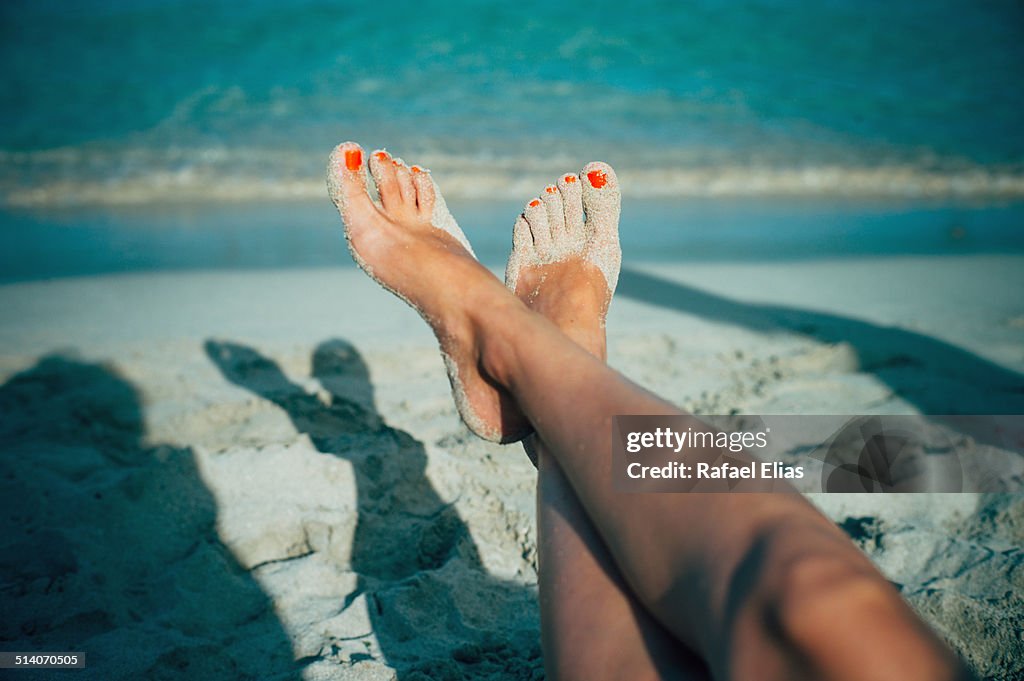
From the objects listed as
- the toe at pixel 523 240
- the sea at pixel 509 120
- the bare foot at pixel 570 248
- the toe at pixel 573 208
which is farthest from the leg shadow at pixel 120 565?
the sea at pixel 509 120

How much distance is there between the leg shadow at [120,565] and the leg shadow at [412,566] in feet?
0.70

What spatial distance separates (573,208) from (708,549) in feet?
4.68

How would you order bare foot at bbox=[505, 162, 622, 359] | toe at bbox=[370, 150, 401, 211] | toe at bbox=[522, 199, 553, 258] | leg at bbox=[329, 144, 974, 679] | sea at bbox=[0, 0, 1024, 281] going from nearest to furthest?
leg at bbox=[329, 144, 974, 679] → bare foot at bbox=[505, 162, 622, 359] → toe at bbox=[370, 150, 401, 211] → toe at bbox=[522, 199, 553, 258] → sea at bbox=[0, 0, 1024, 281]

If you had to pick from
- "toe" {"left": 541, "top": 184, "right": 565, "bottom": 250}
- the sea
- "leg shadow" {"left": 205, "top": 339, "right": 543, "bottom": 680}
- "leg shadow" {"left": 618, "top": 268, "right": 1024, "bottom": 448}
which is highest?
the sea

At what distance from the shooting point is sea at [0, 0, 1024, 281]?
17.2 ft

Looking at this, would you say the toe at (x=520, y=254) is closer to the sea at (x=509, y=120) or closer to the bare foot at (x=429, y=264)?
the bare foot at (x=429, y=264)

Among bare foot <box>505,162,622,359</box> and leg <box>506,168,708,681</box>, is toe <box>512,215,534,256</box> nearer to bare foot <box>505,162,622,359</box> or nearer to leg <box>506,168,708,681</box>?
bare foot <box>505,162,622,359</box>

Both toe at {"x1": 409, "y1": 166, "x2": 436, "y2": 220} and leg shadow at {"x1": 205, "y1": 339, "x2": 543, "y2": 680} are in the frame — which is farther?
toe at {"x1": 409, "y1": 166, "x2": 436, "y2": 220}

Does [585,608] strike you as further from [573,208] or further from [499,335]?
[573,208]

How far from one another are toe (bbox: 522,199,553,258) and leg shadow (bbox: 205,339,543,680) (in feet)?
2.08

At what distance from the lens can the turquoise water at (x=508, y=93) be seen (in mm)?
7594

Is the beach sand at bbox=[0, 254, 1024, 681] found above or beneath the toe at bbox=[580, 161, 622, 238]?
beneath

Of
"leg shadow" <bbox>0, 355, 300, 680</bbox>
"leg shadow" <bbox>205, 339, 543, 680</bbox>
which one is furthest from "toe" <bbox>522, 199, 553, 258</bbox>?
"leg shadow" <bbox>0, 355, 300, 680</bbox>

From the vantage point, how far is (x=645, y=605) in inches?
37.9
